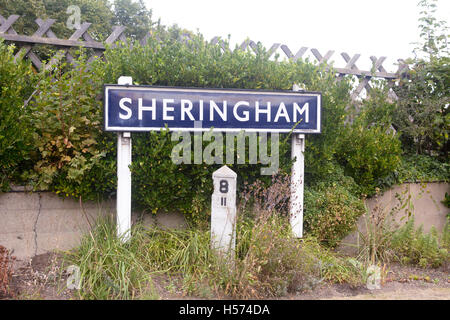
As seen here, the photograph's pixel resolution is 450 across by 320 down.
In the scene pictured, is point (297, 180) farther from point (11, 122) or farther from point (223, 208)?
point (11, 122)

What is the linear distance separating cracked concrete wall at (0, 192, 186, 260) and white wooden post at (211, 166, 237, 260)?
1.15 metres

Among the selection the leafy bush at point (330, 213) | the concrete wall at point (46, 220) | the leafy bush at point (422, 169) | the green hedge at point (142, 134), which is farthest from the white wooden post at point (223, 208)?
the leafy bush at point (422, 169)

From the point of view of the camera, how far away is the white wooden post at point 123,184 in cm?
440

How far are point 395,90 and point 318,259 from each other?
395 centimetres

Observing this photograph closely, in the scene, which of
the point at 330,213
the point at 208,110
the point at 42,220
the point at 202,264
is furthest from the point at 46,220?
the point at 330,213

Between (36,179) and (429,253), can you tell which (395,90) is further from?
(36,179)

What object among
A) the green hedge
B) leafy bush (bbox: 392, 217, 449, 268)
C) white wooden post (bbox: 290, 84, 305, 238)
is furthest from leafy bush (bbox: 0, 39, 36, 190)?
leafy bush (bbox: 392, 217, 449, 268)

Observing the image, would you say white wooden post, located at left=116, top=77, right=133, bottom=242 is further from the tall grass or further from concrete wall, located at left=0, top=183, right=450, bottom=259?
concrete wall, located at left=0, top=183, right=450, bottom=259

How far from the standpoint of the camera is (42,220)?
4590mm

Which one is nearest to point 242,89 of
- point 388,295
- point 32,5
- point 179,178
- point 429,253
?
point 179,178

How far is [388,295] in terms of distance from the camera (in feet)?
13.2

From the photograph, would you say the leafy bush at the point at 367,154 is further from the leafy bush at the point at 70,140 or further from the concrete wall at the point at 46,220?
the leafy bush at the point at 70,140

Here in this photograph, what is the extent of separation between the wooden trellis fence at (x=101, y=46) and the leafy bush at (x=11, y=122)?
96 centimetres

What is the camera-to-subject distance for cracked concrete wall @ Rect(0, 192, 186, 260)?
14.7ft
